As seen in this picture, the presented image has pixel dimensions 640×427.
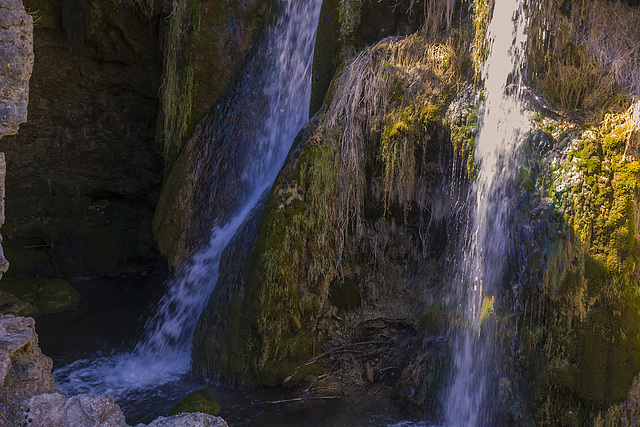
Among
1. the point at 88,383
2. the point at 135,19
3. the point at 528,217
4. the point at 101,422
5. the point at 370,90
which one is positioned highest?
the point at 135,19

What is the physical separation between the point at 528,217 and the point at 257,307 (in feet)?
7.58

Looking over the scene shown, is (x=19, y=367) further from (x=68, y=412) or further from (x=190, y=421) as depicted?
(x=190, y=421)

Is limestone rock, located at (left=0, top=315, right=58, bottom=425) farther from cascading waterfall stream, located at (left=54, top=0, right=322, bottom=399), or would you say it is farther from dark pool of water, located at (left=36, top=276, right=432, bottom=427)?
cascading waterfall stream, located at (left=54, top=0, right=322, bottom=399)

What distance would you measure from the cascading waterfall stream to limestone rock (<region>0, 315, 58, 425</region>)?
5.33ft

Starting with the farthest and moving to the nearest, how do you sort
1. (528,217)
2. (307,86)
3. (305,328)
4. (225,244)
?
1. (307,86)
2. (225,244)
3. (305,328)
4. (528,217)

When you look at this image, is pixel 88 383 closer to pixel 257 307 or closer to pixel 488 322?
pixel 257 307

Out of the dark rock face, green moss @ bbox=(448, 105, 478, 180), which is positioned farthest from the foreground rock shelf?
the dark rock face

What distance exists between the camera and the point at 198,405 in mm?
4332

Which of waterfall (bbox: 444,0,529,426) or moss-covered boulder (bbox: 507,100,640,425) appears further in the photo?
waterfall (bbox: 444,0,529,426)

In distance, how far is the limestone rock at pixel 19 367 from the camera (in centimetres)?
315

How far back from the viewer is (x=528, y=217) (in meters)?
4.17

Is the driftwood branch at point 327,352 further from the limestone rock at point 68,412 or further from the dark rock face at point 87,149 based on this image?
the dark rock face at point 87,149

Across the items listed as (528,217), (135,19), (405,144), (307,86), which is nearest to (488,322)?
(528,217)

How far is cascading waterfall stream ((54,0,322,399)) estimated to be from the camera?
5.38 meters
